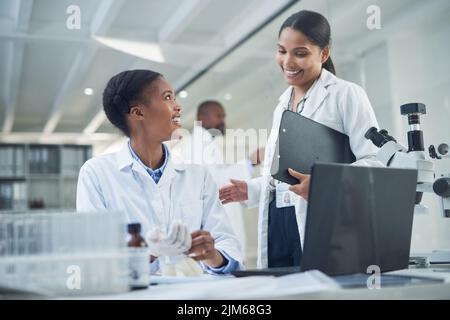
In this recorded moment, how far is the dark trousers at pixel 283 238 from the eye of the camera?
1.63m

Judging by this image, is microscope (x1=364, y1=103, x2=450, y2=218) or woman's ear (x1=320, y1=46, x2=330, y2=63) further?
woman's ear (x1=320, y1=46, x2=330, y2=63)

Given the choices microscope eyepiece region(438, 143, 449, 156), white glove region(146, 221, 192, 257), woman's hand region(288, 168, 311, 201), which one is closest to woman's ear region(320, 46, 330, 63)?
microscope eyepiece region(438, 143, 449, 156)

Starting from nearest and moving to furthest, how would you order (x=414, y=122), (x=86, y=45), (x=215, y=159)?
(x=414, y=122)
(x=215, y=159)
(x=86, y=45)

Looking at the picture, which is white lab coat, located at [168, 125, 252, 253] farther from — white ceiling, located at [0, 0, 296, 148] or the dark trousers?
white ceiling, located at [0, 0, 296, 148]

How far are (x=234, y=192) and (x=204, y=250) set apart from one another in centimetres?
57

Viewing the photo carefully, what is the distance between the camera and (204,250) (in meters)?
1.14

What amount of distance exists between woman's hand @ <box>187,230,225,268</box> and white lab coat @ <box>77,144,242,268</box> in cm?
7

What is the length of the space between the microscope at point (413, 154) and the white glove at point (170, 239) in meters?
0.61

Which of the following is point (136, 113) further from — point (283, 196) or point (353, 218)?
point (353, 218)

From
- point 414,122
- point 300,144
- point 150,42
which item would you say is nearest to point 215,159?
point 300,144

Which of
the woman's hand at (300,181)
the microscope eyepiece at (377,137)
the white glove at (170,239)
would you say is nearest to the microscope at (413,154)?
the microscope eyepiece at (377,137)

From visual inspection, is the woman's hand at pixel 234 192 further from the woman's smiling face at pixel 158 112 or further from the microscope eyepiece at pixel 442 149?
the microscope eyepiece at pixel 442 149

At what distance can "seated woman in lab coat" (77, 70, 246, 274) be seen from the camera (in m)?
1.38

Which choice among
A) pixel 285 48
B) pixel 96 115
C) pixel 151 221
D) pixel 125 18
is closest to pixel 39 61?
pixel 125 18
